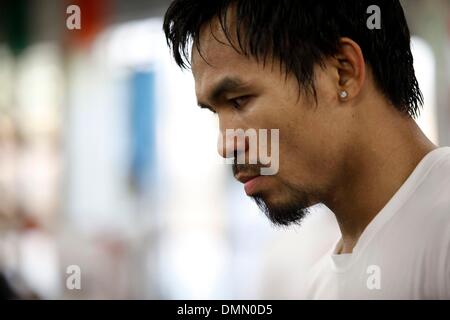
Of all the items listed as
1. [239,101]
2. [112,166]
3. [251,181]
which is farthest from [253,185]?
[112,166]

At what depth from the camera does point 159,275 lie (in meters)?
1.65

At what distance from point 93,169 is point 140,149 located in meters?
0.15

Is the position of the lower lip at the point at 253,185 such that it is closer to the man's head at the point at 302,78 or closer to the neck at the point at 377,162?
the man's head at the point at 302,78

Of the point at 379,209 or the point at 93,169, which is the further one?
the point at 93,169

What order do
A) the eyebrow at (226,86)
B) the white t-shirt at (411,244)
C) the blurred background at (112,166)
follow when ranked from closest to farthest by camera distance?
the white t-shirt at (411,244)
the eyebrow at (226,86)
the blurred background at (112,166)

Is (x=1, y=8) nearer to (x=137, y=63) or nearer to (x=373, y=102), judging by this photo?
(x=137, y=63)

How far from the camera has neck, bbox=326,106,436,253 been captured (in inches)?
31.3

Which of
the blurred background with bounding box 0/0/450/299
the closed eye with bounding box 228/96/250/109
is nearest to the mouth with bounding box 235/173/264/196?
the closed eye with bounding box 228/96/250/109

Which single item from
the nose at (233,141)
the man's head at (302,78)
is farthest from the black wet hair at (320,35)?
the nose at (233,141)

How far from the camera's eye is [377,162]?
812 mm

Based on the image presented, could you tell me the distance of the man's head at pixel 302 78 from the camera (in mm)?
823

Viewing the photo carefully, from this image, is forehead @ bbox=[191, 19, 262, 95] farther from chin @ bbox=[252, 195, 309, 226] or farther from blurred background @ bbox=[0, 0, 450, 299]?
blurred background @ bbox=[0, 0, 450, 299]

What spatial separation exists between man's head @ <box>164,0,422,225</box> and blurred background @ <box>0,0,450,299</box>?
62 centimetres
